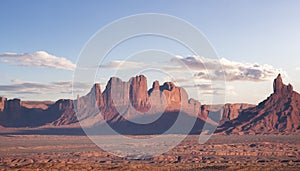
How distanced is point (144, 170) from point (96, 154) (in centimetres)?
8857

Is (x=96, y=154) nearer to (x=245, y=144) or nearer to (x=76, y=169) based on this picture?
(x=245, y=144)

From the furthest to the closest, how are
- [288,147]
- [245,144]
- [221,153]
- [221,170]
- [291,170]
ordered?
[245,144]
[288,147]
[221,153]
[221,170]
[291,170]

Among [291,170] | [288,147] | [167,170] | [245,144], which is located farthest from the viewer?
[245,144]

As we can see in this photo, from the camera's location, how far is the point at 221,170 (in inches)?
2729

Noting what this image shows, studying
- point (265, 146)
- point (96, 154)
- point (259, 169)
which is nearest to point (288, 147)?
point (265, 146)

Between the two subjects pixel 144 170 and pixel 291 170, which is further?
pixel 144 170

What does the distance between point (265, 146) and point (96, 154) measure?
72763 mm

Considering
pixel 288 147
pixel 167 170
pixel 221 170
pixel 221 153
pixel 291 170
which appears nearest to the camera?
pixel 291 170

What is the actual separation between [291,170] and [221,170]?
1110cm

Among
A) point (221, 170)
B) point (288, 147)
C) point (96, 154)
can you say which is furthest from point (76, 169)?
point (288, 147)

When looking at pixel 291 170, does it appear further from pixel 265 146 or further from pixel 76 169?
pixel 265 146

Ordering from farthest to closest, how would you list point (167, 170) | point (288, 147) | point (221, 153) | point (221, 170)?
point (288, 147) < point (221, 153) < point (167, 170) < point (221, 170)

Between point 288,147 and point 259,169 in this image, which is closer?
point 259,169

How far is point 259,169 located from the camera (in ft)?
223
